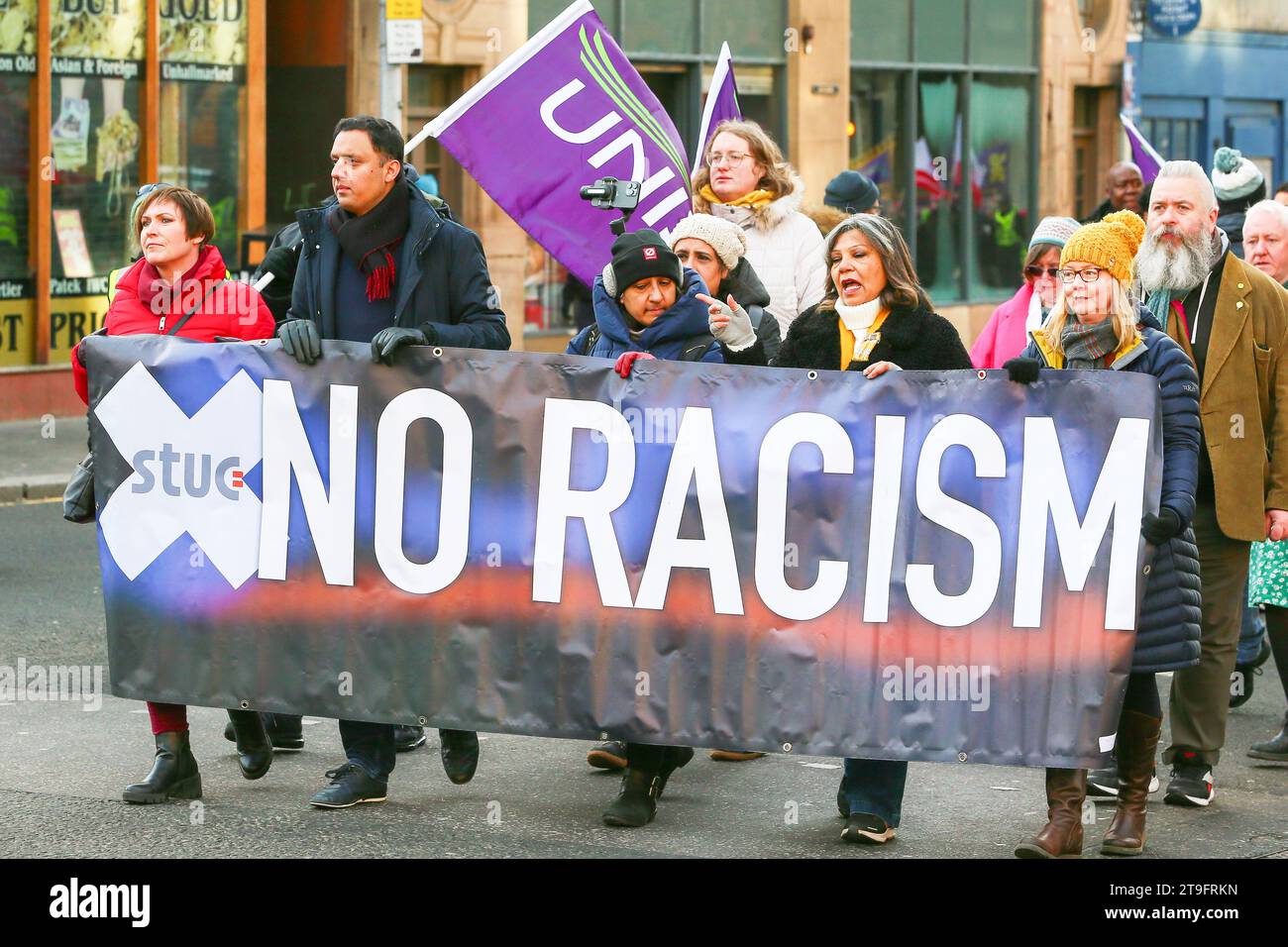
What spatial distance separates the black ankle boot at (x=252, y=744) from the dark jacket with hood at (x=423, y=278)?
4.17 feet

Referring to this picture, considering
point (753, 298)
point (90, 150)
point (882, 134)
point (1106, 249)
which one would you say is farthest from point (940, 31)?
point (1106, 249)

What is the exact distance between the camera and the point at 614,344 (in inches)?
274

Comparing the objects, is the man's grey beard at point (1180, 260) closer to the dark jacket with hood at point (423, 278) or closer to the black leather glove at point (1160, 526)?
the black leather glove at point (1160, 526)

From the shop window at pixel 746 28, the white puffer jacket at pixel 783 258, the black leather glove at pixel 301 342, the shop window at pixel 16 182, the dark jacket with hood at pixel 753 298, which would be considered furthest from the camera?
the shop window at pixel 746 28

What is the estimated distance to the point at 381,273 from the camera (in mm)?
7008

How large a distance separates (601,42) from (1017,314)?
2.12m

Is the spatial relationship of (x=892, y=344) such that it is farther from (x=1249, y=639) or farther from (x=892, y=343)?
(x=1249, y=639)

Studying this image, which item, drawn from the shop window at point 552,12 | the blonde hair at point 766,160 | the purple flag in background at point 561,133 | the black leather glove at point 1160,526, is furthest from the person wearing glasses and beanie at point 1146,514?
the shop window at point 552,12

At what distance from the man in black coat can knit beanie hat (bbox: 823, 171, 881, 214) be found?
3.74 metres

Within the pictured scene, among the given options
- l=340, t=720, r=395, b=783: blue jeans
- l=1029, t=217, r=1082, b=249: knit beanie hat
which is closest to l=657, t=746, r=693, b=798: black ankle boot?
l=340, t=720, r=395, b=783: blue jeans

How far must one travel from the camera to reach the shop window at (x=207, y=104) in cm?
1877

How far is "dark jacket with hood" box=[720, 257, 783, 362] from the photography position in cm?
775

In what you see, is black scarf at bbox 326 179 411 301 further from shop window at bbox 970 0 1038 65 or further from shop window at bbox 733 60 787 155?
shop window at bbox 970 0 1038 65

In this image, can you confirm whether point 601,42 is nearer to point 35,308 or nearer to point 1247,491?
point 1247,491
